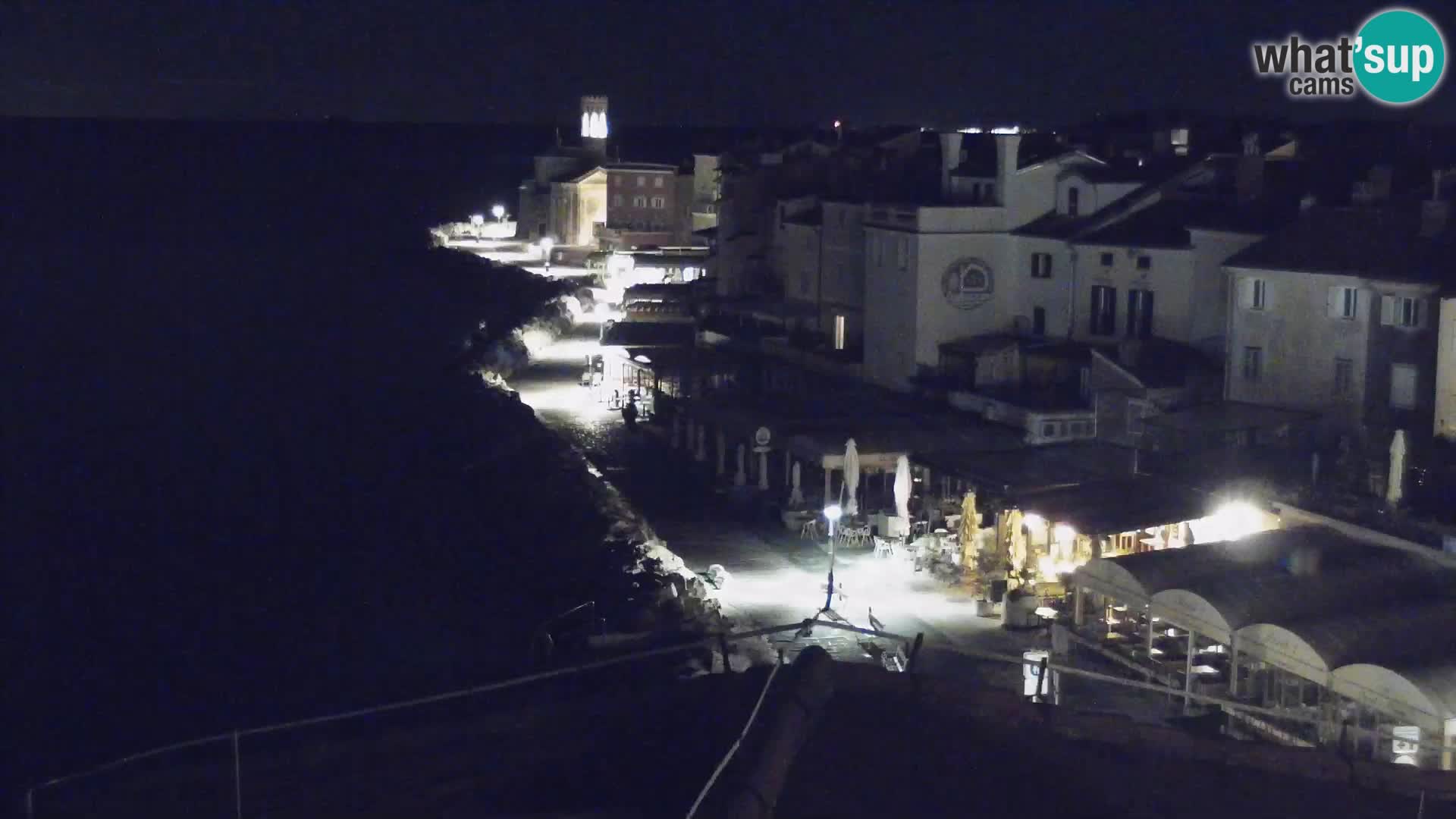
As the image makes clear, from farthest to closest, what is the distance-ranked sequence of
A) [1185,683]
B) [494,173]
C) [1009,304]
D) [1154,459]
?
[494,173], [1009,304], [1154,459], [1185,683]

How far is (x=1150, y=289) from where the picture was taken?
30125 mm

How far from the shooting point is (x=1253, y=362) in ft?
86.7

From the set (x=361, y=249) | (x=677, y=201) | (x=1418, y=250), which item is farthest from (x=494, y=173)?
(x=1418, y=250)

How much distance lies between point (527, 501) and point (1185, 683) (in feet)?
51.4

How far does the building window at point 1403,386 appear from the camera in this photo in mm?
23844

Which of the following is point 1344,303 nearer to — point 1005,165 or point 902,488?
point 902,488

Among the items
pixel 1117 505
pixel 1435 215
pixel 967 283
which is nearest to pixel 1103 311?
pixel 967 283

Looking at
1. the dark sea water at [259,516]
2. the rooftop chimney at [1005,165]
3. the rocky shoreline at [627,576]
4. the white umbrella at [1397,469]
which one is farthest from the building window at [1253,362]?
the dark sea water at [259,516]

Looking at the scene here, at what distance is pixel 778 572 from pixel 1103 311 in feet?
37.7

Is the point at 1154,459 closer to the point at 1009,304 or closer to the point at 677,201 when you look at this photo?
the point at 1009,304

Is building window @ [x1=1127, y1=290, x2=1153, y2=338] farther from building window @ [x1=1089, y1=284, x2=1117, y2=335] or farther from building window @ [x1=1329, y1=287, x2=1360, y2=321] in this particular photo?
building window @ [x1=1329, y1=287, x2=1360, y2=321]

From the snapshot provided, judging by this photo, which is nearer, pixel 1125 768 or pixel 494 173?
pixel 1125 768

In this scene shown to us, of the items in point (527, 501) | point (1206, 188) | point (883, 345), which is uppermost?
point (1206, 188)

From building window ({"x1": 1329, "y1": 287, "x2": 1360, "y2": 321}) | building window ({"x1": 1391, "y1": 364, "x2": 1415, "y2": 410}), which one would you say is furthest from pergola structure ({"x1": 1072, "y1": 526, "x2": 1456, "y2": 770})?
building window ({"x1": 1329, "y1": 287, "x2": 1360, "y2": 321})
